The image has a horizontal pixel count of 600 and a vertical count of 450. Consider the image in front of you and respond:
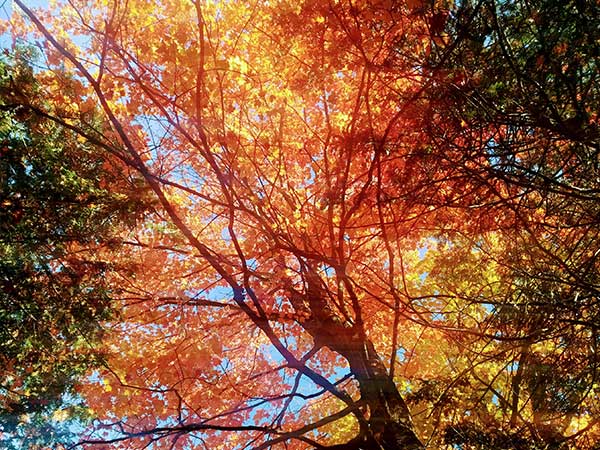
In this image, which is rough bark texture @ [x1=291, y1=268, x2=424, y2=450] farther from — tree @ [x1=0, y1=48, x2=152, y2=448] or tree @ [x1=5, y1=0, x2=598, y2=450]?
tree @ [x1=0, y1=48, x2=152, y2=448]

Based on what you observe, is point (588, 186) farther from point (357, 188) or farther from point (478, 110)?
point (357, 188)

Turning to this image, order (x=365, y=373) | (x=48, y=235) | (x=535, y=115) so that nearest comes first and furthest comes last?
(x=535, y=115) → (x=48, y=235) → (x=365, y=373)

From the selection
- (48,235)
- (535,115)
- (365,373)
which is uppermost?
(48,235)

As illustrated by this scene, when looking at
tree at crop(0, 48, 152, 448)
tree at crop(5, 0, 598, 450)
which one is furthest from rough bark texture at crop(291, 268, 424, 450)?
tree at crop(0, 48, 152, 448)

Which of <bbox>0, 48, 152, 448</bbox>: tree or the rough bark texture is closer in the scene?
the rough bark texture

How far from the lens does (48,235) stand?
4754 mm

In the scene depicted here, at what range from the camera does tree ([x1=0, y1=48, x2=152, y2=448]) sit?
4.56 m

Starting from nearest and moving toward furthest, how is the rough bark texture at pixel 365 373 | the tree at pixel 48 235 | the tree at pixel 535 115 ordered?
the tree at pixel 535 115, the rough bark texture at pixel 365 373, the tree at pixel 48 235

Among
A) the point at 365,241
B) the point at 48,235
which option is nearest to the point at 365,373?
the point at 365,241

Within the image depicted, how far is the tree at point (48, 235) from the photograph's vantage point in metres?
4.56

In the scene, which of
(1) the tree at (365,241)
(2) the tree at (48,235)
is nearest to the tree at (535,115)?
(1) the tree at (365,241)

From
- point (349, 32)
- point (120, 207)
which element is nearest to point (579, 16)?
point (349, 32)

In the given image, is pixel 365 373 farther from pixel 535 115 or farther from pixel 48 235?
pixel 48 235

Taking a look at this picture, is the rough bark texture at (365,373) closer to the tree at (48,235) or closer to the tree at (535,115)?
the tree at (535,115)
